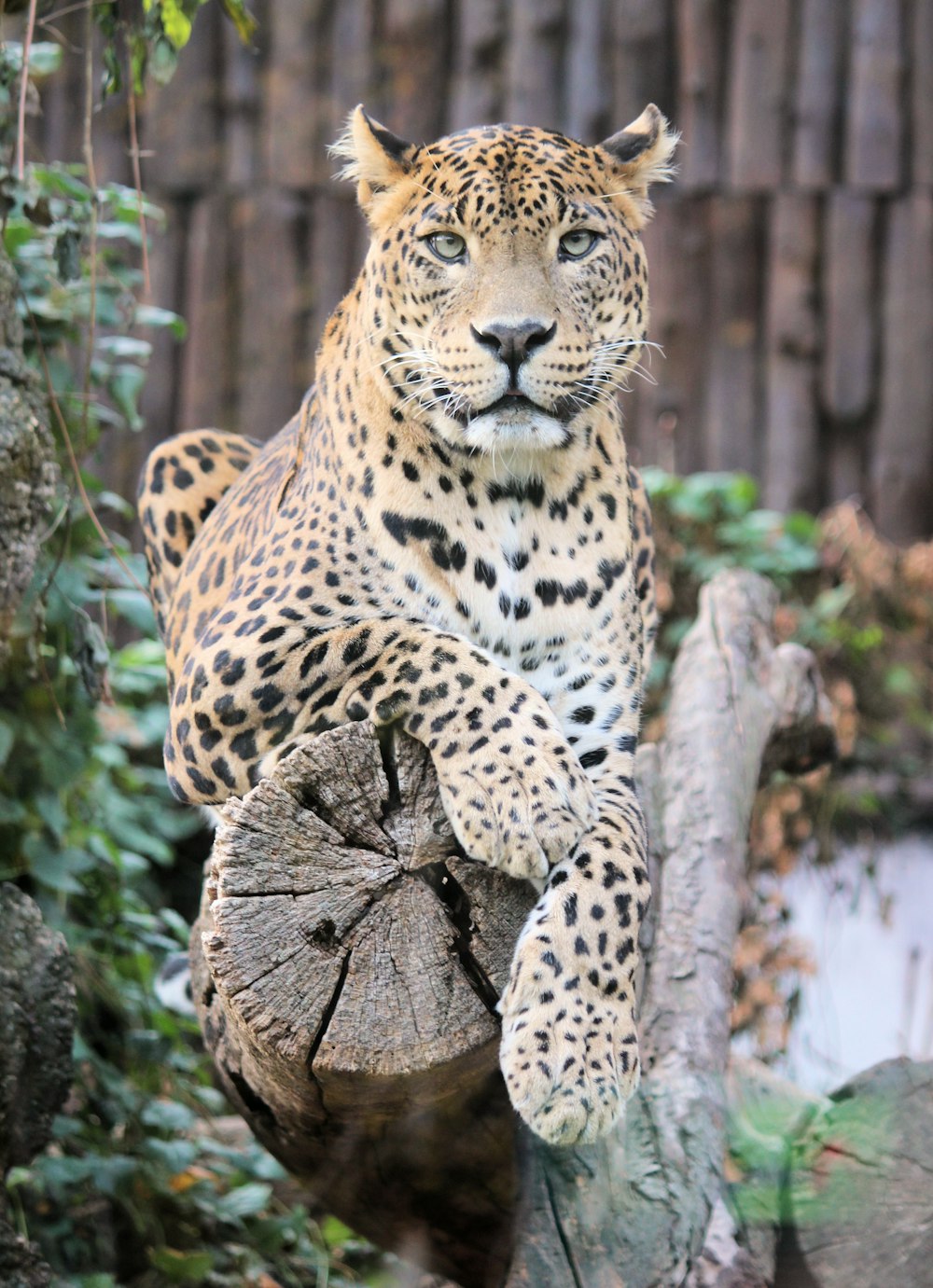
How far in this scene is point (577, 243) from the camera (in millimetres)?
5141

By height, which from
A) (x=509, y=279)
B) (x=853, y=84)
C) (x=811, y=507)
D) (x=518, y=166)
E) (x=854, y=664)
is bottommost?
(x=854, y=664)

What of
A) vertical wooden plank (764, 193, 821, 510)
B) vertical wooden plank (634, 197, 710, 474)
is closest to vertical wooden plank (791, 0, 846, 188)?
vertical wooden plank (764, 193, 821, 510)

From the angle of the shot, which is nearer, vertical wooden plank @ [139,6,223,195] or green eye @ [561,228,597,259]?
green eye @ [561,228,597,259]

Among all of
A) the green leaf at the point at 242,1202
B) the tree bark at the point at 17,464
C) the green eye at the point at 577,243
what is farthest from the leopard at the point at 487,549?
the green leaf at the point at 242,1202

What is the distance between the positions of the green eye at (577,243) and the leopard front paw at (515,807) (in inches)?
64.0

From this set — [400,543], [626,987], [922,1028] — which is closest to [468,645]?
[400,543]

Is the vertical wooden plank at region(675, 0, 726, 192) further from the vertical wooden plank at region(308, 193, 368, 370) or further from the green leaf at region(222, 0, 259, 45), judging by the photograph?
the green leaf at region(222, 0, 259, 45)

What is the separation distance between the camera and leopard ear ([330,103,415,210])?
5.34 m

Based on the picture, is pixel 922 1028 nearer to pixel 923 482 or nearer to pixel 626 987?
pixel 923 482

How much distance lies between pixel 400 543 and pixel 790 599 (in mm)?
5921

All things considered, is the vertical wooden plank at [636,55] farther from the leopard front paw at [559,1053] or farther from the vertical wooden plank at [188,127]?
the leopard front paw at [559,1053]

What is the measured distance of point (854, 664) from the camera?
10.5 metres

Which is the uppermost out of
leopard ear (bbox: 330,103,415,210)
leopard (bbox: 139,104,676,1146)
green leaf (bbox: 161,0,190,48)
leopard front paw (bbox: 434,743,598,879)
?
green leaf (bbox: 161,0,190,48)

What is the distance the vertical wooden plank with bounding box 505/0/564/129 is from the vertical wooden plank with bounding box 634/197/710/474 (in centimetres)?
107
